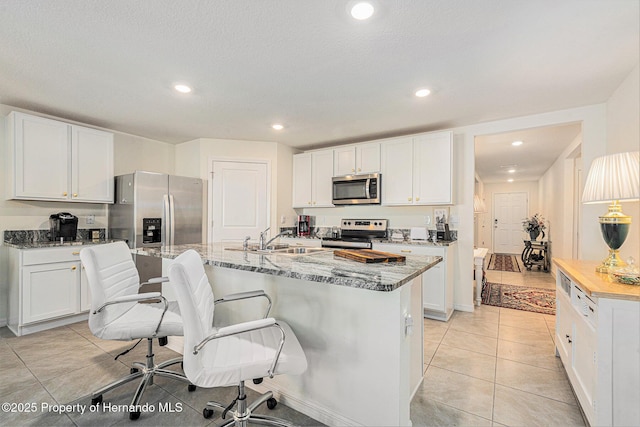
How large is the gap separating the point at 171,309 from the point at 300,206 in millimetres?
3095

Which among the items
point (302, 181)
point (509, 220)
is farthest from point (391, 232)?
point (509, 220)

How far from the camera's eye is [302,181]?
484cm

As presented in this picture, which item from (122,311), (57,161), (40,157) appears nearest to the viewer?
(122,311)

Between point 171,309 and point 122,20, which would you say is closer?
point 122,20

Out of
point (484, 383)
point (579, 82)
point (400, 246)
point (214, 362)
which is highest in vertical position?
point (579, 82)

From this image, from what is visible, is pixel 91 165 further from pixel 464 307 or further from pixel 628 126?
pixel 628 126

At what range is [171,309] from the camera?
197 centimetres

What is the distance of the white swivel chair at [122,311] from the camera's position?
A: 1699mm

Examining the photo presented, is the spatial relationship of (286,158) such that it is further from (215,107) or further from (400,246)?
(400,246)

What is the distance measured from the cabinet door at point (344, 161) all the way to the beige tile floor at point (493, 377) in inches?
89.8

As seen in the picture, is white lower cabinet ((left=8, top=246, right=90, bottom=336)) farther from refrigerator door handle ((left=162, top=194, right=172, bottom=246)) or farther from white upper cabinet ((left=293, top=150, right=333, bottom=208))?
white upper cabinet ((left=293, top=150, right=333, bottom=208))

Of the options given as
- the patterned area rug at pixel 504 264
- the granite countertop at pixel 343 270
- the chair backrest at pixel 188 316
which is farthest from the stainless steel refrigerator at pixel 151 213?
the patterned area rug at pixel 504 264

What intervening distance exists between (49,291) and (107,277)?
1974mm

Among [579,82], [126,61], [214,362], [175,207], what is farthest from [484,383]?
[175,207]
